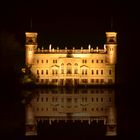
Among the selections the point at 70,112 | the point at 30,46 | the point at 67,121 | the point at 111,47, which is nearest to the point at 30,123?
the point at 67,121

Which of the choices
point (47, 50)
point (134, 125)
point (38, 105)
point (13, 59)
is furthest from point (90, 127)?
point (47, 50)

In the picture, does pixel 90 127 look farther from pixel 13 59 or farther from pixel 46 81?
pixel 46 81

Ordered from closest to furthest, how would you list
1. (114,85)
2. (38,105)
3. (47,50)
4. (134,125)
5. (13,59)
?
(134,125) < (38,105) < (13,59) < (114,85) < (47,50)

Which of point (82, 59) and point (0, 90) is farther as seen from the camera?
point (82, 59)

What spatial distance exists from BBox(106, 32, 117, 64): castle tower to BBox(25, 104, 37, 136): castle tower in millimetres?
32271

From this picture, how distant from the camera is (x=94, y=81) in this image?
63125 millimetres

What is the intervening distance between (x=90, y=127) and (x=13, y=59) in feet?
106

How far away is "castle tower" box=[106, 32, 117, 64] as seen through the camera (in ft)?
210

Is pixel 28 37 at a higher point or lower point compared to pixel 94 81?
higher

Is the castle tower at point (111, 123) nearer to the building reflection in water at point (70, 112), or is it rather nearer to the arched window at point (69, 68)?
the building reflection in water at point (70, 112)

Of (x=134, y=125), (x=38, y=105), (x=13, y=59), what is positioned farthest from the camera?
(x=13, y=59)

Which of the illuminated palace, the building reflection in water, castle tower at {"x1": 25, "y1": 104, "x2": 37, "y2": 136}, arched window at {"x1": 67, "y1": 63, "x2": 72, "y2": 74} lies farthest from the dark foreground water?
arched window at {"x1": 67, "y1": 63, "x2": 72, "y2": 74}

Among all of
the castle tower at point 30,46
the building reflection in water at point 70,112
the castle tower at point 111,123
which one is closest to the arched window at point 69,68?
the castle tower at point 30,46

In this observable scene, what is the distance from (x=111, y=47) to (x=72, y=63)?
3841 mm
